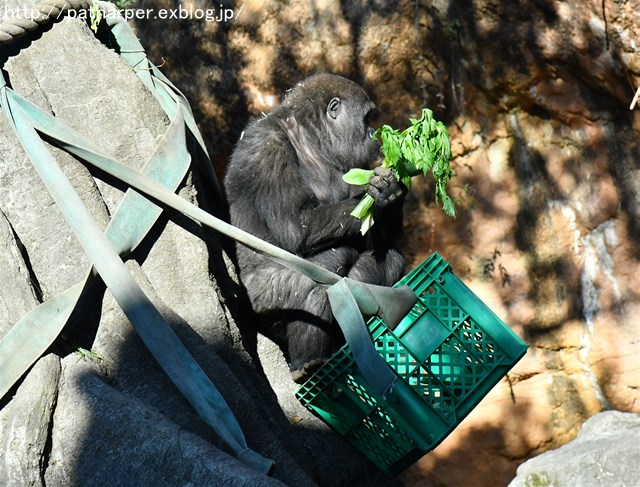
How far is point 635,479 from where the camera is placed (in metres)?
3.45

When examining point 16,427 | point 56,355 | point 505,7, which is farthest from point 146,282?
point 505,7

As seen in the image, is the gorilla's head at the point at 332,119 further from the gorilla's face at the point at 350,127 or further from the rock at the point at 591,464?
the rock at the point at 591,464

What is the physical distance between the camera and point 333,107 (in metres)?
4.24

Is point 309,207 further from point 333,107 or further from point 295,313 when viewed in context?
point 333,107

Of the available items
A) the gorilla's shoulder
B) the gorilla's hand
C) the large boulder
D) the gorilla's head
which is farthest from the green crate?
the gorilla's head

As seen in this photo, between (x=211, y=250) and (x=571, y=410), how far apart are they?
343 centimetres

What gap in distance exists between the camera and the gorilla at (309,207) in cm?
360

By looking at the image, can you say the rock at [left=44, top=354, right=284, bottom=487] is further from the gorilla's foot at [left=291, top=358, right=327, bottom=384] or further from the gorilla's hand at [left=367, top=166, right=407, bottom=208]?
the gorilla's hand at [left=367, top=166, right=407, bottom=208]

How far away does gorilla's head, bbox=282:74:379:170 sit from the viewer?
4.16m

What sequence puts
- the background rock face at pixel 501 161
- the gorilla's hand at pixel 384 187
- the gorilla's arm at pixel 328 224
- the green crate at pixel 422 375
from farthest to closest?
the background rock face at pixel 501 161, the gorilla's arm at pixel 328 224, the gorilla's hand at pixel 384 187, the green crate at pixel 422 375

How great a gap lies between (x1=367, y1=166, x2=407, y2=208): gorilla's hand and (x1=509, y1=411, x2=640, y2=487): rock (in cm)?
130

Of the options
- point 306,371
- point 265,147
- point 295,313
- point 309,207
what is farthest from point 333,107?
point 306,371

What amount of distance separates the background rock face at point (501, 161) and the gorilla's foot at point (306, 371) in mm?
2612

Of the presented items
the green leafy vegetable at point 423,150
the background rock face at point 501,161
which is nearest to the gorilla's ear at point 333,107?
the green leafy vegetable at point 423,150
